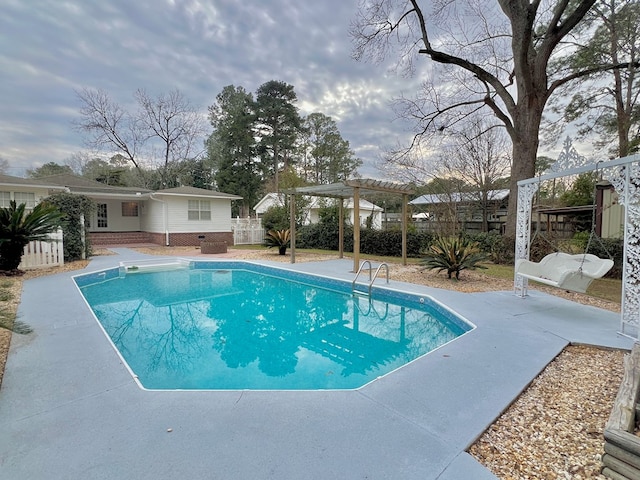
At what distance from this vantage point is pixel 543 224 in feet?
68.9

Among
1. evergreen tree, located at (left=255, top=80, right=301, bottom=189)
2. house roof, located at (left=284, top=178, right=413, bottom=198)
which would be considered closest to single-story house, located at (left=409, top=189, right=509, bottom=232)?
house roof, located at (left=284, top=178, right=413, bottom=198)

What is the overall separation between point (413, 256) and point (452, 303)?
7.79m

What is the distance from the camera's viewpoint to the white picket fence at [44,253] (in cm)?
991

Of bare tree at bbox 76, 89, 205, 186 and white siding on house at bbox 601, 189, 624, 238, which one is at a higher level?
bare tree at bbox 76, 89, 205, 186

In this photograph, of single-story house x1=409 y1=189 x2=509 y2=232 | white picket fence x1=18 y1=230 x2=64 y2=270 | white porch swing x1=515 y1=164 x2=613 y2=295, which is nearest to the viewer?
white porch swing x1=515 y1=164 x2=613 y2=295

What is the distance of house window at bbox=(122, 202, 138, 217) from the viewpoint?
21.0 meters

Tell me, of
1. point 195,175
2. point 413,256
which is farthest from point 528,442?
point 195,175

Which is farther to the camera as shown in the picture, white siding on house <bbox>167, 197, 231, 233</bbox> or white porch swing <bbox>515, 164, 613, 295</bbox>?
white siding on house <bbox>167, 197, 231, 233</bbox>

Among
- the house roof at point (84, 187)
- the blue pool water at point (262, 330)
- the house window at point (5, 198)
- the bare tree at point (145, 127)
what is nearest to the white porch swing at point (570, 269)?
the blue pool water at point (262, 330)

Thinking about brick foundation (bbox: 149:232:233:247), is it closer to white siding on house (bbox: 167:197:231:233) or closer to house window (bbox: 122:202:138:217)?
white siding on house (bbox: 167:197:231:233)

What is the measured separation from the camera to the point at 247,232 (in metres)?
20.4

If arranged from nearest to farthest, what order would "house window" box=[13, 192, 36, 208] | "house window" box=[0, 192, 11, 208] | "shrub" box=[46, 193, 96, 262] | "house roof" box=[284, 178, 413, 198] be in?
1. "house roof" box=[284, 178, 413, 198]
2. "shrub" box=[46, 193, 96, 262]
3. "house window" box=[0, 192, 11, 208]
4. "house window" box=[13, 192, 36, 208]

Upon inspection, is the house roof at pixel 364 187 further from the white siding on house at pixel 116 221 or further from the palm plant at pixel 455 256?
the white siding on house at pixel 116 221

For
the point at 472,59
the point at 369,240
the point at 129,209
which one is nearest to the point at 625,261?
the point at 369,240
